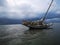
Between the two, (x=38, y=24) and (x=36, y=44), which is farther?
(x=38, y=24)

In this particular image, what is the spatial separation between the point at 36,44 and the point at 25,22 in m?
46.1

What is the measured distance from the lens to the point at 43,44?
113 feet

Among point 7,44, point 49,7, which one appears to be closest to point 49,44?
point 7,44

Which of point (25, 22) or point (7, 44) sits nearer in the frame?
point (7, 44)

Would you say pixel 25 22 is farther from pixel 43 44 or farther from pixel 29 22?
pixel 43 44

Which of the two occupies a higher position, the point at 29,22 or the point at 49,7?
the point at 49,7

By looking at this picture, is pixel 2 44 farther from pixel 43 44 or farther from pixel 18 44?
pixel 43 44

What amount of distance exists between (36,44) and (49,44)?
3.57m

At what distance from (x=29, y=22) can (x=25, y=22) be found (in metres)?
3.17

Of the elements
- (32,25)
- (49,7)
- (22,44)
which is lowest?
(22,44)

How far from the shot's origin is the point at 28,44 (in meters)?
35.2

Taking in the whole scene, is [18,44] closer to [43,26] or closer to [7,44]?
[7,44]

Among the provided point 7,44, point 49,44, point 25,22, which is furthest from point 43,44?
point 25,22

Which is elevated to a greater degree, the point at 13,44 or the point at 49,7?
the point at 49,7
